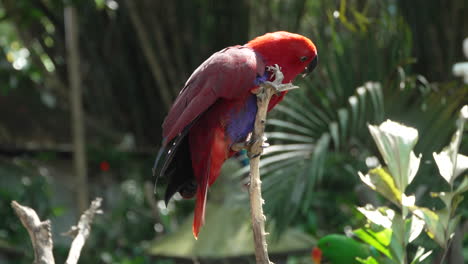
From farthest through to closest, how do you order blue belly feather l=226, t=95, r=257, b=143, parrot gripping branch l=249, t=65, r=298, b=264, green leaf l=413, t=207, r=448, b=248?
1. blue belly feather l=226, t=95, r=257, b=143
2. green leaf l=413, t=207, r=448, b=248
3. parrot gripping branch l=249, t=65, r=298, b=264

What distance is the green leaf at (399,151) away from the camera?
1.41 m

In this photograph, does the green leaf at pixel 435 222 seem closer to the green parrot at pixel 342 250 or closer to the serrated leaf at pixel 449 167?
the serrated leaf at pixel 449 167

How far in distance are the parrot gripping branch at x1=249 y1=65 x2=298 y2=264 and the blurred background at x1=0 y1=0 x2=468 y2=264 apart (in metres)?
0.65

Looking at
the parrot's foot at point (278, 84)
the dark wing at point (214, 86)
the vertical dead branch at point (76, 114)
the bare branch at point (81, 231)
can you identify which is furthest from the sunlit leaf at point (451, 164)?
the vertical dead branch at point (76, 114)

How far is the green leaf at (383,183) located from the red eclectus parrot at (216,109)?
1.04 feet

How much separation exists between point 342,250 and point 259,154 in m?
0.56

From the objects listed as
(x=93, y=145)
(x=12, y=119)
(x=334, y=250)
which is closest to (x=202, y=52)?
(x=93, y=145)

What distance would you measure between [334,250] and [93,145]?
9.54 ft

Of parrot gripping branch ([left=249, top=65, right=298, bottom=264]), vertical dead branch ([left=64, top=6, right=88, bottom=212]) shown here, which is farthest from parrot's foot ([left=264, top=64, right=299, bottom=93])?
vertical dead branch ([left=64, top=6, right=88, bottom=212])

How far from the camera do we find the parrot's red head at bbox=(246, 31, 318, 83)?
154 cm

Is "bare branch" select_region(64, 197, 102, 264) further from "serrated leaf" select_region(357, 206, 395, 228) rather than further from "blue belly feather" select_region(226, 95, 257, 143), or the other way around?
"serrated leaf" select_region(357, 206, 395, 228)

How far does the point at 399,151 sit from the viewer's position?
4.64ft

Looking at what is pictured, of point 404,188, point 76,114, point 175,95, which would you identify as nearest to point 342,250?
point 404,188

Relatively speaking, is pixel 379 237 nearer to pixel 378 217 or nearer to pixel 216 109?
pixel 378 217
